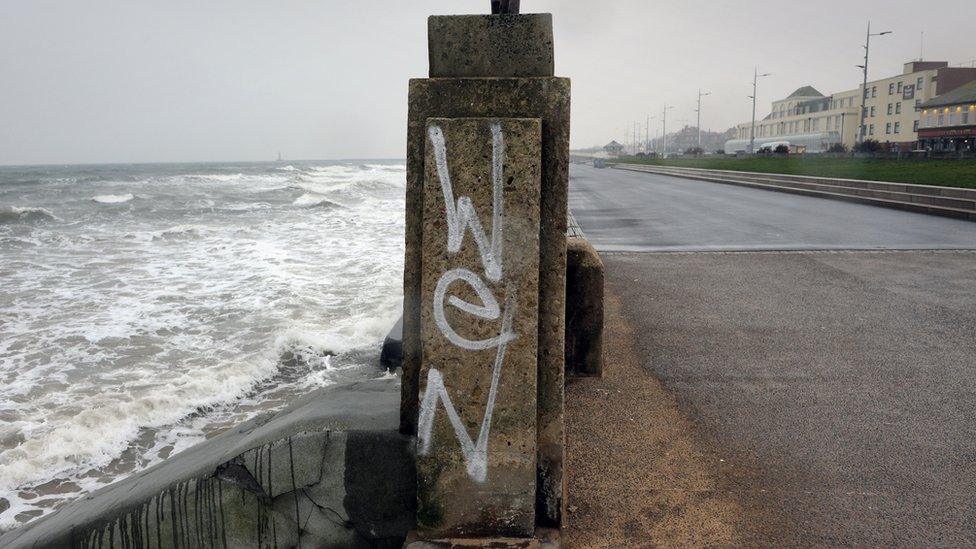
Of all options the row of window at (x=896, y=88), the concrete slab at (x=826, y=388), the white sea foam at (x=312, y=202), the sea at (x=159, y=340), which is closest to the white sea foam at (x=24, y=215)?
the sea at (x=159, y=340)

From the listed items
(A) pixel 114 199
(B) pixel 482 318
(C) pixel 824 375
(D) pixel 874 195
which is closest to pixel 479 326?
(B) pixel 482 318

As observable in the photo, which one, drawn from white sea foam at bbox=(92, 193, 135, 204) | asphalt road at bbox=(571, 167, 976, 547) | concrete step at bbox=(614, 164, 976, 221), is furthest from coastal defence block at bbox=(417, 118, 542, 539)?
white sea foam at bbox=(92, 193, 135, 204)

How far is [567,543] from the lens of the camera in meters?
2.63

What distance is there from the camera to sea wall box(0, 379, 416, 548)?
2908 mm

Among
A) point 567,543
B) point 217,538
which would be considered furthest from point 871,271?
point 217,538

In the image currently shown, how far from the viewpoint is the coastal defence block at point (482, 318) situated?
2.55 m

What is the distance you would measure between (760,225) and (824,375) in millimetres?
9077

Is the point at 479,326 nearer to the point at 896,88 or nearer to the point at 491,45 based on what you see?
the point at 491,45

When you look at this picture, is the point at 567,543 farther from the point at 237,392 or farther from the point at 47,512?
the point at 237,392

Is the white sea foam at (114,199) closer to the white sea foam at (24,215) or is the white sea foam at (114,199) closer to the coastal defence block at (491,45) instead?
the white sea foam at (24,215)

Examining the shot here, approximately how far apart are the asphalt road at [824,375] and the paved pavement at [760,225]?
0.19 metres

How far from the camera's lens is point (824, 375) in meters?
4.61

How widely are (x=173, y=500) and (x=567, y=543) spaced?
1.82 m

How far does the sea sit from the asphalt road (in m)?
3.07
